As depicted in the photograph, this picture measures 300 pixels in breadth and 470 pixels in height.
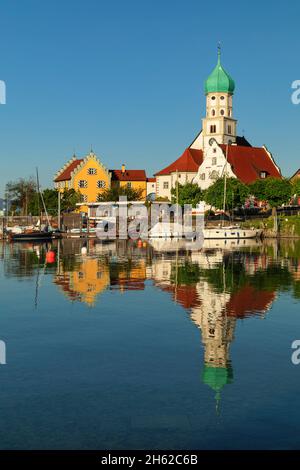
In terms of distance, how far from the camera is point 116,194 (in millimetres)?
142000

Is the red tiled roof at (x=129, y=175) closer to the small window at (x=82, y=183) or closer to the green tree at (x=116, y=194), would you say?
the small window at (x=82, y=183)

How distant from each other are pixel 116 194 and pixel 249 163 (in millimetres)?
32745

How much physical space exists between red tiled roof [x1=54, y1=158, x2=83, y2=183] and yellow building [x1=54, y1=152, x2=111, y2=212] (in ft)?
2.42

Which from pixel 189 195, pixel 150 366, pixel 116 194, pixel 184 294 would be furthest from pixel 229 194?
pixel 150 366

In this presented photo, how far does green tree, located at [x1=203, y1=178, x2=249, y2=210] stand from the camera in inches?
4580

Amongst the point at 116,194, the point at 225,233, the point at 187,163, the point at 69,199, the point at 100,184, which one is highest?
the point at 187,163

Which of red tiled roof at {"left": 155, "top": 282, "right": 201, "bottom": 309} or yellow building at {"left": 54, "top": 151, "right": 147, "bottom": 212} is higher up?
yellow building at {"left": 54, "top": 151, "right": 147, "bottom": 212}

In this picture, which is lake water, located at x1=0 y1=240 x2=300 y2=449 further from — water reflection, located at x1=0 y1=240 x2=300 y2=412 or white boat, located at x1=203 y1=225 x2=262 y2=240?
white boat, located at x1=203 y1=225 x2=262 y2=240

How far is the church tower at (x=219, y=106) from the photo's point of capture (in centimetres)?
15193

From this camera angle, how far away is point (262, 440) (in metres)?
13.0

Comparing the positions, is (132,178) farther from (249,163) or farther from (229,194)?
(229,194)

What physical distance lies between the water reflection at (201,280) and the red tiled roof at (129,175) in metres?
89.9

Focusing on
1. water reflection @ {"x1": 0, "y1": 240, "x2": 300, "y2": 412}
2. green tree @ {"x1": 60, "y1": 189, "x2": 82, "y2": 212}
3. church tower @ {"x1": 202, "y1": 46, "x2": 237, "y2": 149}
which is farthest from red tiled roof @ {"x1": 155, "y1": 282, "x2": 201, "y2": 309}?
church tower @ {"x1": 202, "y1": 46, "x2": 237, "y2": 149}
